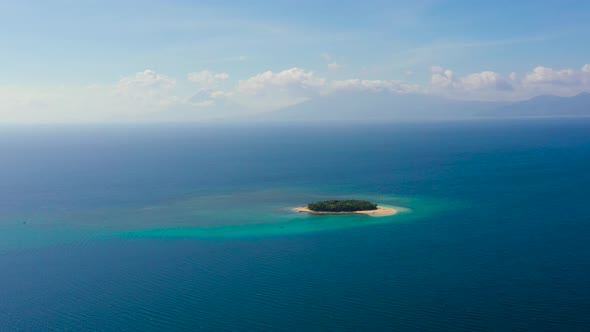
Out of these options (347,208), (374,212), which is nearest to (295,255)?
(347,208)

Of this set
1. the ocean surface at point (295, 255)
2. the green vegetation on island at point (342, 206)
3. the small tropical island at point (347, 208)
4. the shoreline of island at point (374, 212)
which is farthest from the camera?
the green vegetation on island at point (342, 206)

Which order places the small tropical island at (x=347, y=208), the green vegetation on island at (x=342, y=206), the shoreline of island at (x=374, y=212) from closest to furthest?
the shoreline of island at (x=374, y=212) → the small tropical island at (x=347, y=208) → the green vegetation on island at (x=342, y=206)

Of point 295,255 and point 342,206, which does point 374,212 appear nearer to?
point 342,206

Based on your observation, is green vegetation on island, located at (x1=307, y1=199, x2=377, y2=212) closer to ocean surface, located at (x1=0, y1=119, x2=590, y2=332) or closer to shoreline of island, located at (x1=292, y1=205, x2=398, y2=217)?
shoreline of island, located at (x1=292, y1=205, x2=398, y2=217)

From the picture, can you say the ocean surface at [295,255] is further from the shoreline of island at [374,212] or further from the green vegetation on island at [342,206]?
the green vegetation on island at [342,206]

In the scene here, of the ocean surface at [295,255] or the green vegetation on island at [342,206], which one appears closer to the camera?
the ocean surface at [295,255]

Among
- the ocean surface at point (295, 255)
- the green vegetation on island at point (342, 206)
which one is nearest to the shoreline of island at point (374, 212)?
the green vegetation on island at point (342, 206)

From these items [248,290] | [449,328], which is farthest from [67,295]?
[449,328]

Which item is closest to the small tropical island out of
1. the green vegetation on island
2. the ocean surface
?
the green vegetation on island
